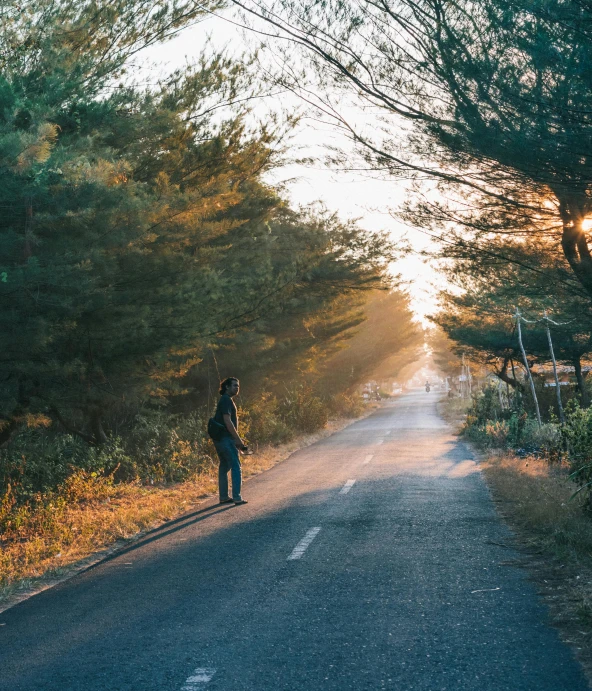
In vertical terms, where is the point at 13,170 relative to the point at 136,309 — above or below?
above

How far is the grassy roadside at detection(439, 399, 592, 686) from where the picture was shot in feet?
18.3

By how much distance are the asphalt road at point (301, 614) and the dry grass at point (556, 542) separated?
0.57 ft

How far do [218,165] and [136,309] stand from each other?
4668 millimetres

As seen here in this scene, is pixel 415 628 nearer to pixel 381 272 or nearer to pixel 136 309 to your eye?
pixel 136 309

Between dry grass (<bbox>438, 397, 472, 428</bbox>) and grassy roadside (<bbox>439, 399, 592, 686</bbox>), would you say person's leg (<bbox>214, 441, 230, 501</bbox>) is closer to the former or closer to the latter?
grassy roadside (<bbox>439, 399, 592, 686</bbox>)

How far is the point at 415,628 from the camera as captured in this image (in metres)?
5.50

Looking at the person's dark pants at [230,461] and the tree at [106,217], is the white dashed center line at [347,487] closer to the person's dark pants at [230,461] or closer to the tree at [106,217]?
the person's dark pants at [230,461]

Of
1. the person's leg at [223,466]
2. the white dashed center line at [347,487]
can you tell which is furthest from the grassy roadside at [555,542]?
the person's leg at [223,466]

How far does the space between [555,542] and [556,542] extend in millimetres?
31

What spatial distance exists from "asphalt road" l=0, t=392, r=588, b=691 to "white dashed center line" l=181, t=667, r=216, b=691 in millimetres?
12

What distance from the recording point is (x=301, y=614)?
5984 mm

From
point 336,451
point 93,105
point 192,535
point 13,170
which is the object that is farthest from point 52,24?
point 336,451

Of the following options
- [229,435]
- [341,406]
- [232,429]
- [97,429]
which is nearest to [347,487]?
[229,435]

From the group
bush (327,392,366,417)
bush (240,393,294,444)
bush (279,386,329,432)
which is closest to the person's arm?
bush (240,393,294,444)
